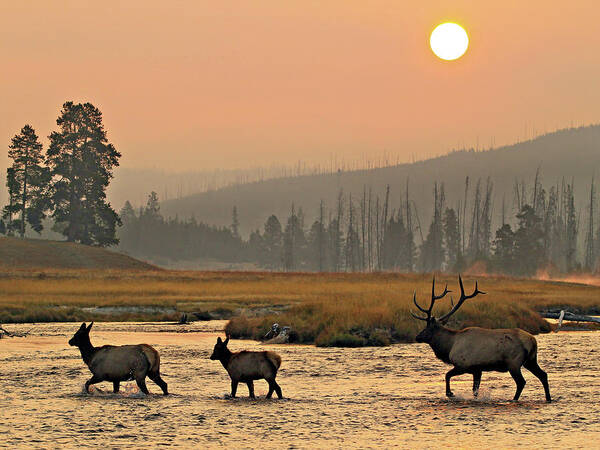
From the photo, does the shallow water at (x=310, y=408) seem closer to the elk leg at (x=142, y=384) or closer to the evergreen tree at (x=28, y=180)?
the elk leg at (x=142, y=384)

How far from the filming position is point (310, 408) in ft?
59.1

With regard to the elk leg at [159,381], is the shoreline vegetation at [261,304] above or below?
above

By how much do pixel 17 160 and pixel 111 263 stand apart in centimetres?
3110

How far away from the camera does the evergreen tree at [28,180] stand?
12409cm

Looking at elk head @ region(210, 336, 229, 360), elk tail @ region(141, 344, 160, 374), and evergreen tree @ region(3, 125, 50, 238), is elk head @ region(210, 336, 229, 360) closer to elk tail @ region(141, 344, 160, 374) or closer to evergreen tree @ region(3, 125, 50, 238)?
elk tail @ region(141, 344, 160, 374)

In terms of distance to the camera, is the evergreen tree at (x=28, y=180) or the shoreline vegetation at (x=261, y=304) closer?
the shoreline vegetation at (x=261, y=304)

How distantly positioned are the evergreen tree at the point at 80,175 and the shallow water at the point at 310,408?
99248mm

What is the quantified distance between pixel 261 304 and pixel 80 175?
7561 cm

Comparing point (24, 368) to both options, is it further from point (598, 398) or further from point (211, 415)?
point (598, 398)

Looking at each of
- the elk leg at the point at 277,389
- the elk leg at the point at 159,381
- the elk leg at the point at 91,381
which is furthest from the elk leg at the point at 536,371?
the elk leg at the point at 91,381

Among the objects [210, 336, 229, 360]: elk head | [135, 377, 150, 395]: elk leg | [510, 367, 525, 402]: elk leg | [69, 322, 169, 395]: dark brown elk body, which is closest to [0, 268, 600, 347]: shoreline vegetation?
[210, 336, 229, 360]: elk head

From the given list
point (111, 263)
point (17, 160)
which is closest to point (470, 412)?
point (111, 263)

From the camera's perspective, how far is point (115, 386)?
19500 millimetres

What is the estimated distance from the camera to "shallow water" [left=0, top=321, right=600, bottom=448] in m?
14.9
